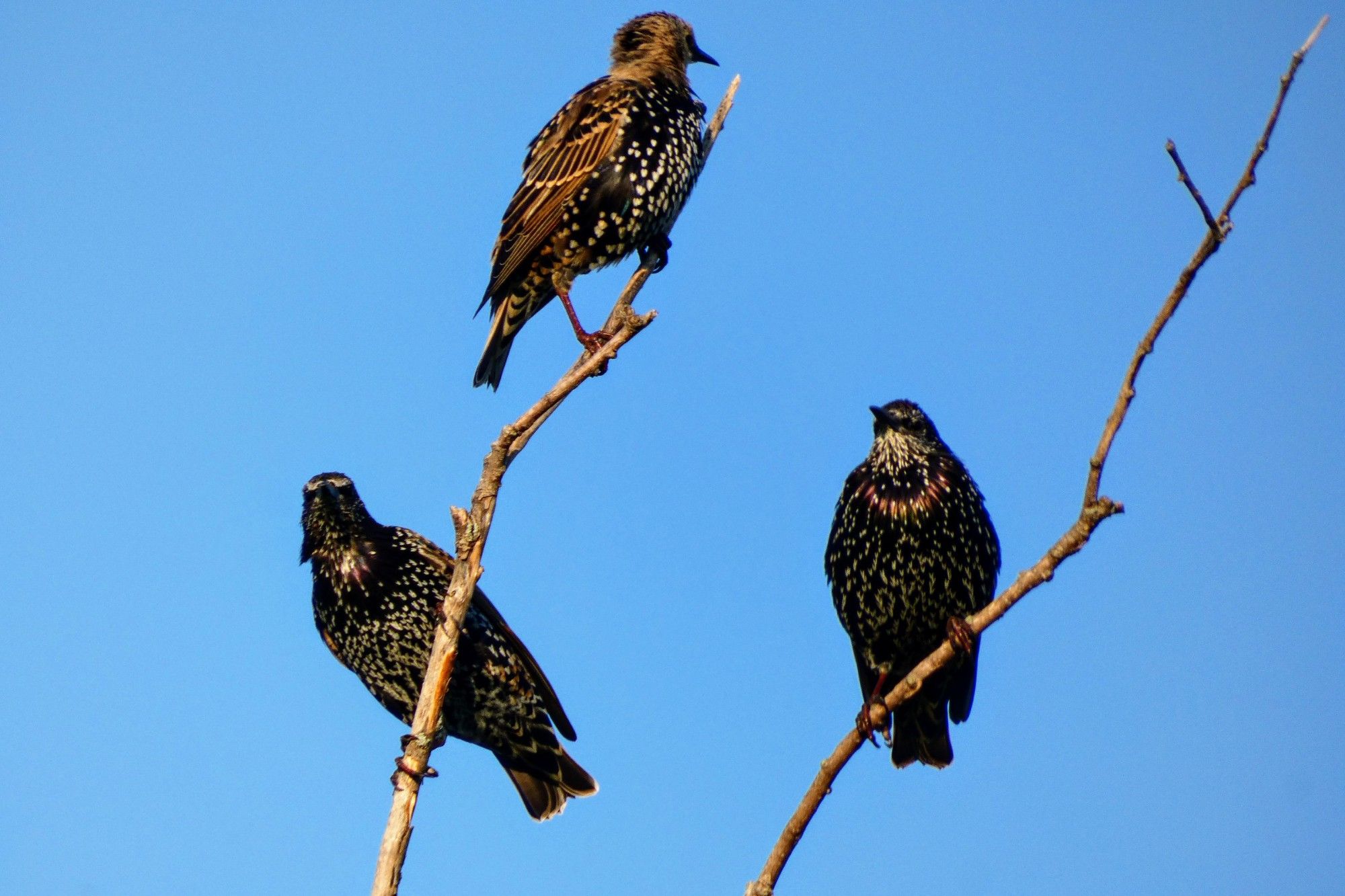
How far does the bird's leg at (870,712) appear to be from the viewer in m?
4.64

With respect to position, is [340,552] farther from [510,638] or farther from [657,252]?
[657,252]

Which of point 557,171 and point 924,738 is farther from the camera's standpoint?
point 557,171

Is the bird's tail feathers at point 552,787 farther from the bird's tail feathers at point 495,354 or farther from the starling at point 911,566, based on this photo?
the bird's tail feathers at point 495,354

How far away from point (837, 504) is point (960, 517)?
56cm

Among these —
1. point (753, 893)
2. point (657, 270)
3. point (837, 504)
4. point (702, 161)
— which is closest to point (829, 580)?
point (837, 504)

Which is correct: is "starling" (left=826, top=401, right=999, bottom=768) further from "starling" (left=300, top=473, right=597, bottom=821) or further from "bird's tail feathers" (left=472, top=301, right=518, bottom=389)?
"bird's tail feathers" (left=472, top=301, right=518, bottom=389)

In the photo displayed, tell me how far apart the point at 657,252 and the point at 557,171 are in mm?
597

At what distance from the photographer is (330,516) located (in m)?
6.48

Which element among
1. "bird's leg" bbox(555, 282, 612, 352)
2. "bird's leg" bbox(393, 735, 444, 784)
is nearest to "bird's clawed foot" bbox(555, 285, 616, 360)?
"bird's leg" bbox(555, 282, 612, 352)

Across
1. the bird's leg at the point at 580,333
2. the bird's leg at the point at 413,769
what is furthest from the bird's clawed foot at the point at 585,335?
the bird's leg at the point at 413,769

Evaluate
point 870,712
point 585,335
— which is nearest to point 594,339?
point 585,335

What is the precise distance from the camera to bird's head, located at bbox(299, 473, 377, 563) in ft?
21.1

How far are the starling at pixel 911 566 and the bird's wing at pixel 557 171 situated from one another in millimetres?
1757

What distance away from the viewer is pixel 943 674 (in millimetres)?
6023
